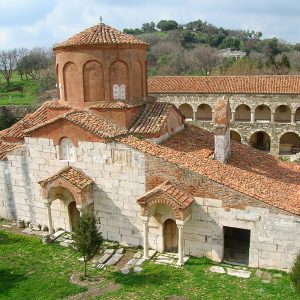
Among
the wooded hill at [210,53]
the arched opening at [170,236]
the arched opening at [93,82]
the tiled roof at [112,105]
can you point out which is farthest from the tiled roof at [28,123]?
the wooded hill at [210,53]

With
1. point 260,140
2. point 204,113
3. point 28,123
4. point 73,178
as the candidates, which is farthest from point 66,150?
point 260,140

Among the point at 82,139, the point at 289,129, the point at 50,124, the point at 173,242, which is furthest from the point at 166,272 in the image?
the point at 289,129

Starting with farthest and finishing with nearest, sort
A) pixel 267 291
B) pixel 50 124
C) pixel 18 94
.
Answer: pixel 18 94 → pixel 50 124 → pixel 267 291

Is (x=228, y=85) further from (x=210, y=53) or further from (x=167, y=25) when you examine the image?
(x=167, y=25)

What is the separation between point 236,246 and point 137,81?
8075mm

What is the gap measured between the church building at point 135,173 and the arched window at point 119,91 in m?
0.04

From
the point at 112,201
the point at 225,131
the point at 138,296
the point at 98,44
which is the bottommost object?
the point at 138,296

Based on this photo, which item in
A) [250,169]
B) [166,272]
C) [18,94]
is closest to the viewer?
[166,272]

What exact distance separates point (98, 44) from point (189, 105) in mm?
20304

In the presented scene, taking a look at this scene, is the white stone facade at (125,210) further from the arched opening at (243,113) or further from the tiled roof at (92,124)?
the arched opening at (243,113)

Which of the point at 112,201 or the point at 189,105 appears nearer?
the point at 112,201

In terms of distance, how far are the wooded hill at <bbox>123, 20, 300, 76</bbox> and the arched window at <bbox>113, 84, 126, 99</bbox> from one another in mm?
37718

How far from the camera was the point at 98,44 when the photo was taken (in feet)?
51.1

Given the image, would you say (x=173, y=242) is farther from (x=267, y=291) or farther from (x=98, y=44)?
(x=98, y=44)
